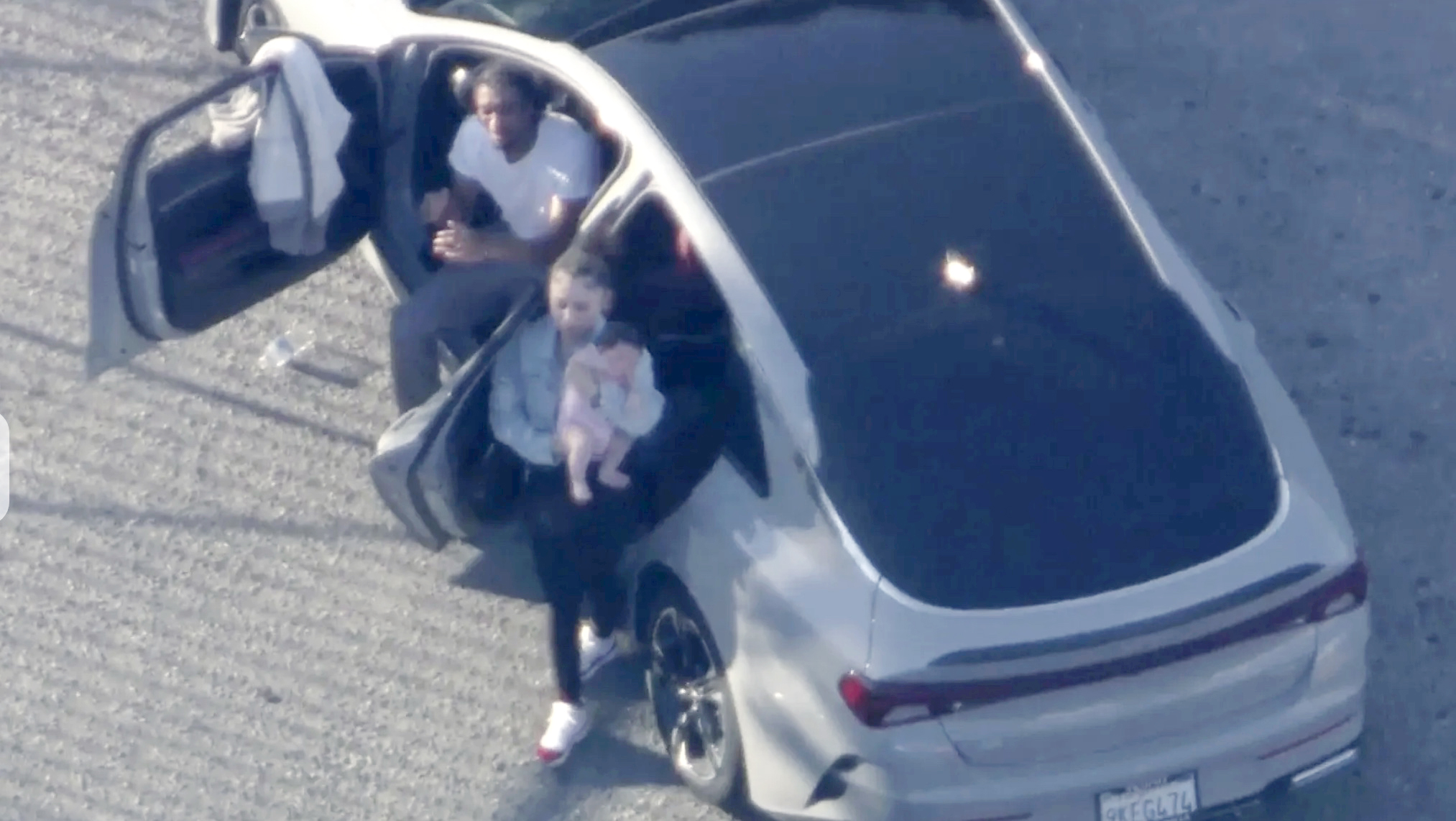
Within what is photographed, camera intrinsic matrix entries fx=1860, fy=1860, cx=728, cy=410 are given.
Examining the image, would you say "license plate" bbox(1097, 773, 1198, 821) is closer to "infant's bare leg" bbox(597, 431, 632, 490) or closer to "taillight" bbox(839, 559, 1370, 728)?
"taillight" bbox(839, 559, 1370, 728)

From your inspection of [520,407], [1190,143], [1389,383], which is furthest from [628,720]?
[1190,143]

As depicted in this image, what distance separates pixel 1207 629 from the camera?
4605mm

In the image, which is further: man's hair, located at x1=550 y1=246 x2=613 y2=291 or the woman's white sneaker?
the woman's white sneaker

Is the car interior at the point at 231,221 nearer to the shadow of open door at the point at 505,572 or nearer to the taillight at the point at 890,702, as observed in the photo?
the shadow of open door at the point at 505,572

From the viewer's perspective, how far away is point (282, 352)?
7027mm

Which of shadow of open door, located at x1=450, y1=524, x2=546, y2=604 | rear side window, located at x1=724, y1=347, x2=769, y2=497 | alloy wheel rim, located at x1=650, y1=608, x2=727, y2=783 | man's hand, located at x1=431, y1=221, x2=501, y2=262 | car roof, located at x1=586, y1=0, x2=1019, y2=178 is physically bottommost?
shadow of open door, located at x1=450, y1=524, x2=546, y2=604

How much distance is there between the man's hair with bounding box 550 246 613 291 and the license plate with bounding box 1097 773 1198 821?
196cm

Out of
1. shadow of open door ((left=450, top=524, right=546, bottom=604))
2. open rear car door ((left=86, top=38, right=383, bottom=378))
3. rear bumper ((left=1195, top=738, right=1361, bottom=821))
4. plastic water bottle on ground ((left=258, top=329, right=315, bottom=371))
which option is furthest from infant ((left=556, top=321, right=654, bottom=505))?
plastic water bottle on ground ((left=258, top=329, right=315, bottom=371))

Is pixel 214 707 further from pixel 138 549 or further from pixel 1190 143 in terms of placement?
pixel 1190 143

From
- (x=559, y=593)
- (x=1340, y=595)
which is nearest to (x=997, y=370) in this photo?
(x=1340, y=595)

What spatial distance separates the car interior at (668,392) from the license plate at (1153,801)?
4.09 ft

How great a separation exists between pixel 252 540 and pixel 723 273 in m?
2.30

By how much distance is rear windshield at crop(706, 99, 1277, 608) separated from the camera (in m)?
4.73

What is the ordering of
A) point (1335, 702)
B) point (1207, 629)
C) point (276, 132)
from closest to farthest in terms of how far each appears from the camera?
1. point (1207, 629)
2. point (1335, 702)
3. point (276, 132)
